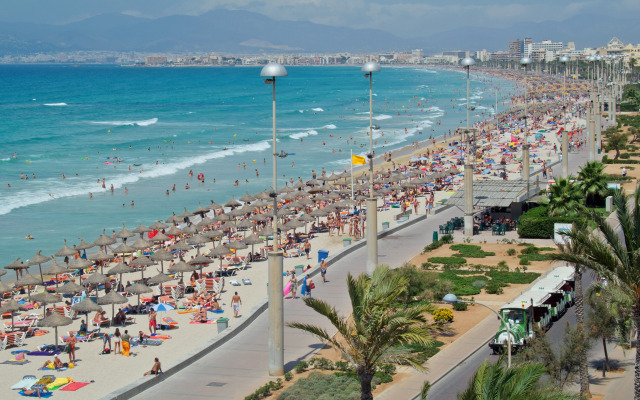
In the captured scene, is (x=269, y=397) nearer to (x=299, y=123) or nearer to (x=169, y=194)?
(x=169, y=194)

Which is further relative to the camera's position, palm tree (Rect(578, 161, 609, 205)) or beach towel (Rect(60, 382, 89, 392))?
palm tree (Rect(578, 161, 609, 205))

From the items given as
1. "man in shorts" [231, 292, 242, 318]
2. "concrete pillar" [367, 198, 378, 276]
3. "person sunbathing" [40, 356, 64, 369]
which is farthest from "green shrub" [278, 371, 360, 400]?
"man in shorts" [231, 292, 242, 318]

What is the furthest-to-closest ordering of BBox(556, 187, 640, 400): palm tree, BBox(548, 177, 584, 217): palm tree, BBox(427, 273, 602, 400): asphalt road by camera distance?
1. BBox(548, 177, 584, 217): palm tree
2. BBox(427, 273, 602, 400): asphalt road
3. BBox(556, 187, 640, 400): palm tree

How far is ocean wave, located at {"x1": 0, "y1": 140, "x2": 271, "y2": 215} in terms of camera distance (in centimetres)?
5372

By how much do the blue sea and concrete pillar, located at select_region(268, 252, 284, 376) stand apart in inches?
871

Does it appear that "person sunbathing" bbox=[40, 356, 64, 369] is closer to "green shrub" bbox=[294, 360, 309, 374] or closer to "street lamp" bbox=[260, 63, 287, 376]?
"street lamp" bbox=[260, 63, 287, 376]

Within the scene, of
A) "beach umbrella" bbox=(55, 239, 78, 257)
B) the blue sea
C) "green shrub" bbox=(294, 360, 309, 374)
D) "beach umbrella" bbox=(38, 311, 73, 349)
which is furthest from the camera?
the blue sea

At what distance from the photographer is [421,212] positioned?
4491 cm

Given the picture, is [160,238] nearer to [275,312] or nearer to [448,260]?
[448,260]

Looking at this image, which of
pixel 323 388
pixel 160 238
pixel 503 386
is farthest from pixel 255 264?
pixel 503 386

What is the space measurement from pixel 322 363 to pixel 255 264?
15020 millimetres

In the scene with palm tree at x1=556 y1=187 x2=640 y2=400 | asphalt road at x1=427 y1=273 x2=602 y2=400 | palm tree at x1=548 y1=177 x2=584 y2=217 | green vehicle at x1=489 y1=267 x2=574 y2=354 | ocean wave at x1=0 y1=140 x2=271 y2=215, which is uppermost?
palm tree at x1=556 y1=187 x2=640 y2=400

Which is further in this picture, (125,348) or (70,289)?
(70,289)

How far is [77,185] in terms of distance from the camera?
59.4 metres
